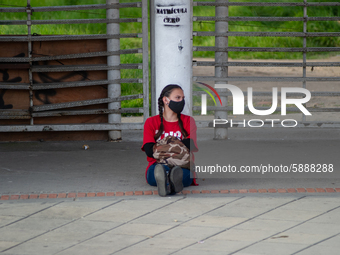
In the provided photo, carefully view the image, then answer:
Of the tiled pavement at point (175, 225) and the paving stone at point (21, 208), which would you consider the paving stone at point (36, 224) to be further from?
the paving stone at point (21, 208)

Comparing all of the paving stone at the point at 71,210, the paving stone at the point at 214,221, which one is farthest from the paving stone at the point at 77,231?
the paving stone at the point at 214,221

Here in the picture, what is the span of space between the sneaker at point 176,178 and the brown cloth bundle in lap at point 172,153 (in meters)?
0.23

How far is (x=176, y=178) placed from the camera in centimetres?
598

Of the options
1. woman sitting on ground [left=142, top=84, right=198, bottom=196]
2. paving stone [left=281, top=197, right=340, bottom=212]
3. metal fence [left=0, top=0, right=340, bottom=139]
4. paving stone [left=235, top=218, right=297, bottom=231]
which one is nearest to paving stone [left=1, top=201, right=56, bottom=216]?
woman sitting on ground [left=142, top=84, right=198, bottom=196]

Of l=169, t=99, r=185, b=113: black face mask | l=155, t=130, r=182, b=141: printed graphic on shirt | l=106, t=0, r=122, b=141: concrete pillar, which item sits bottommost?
l=155, t=130, r=182, b=141: printed graphic on shirt

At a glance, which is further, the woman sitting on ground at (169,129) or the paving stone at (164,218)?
the woman sitting on ground at (169,129)

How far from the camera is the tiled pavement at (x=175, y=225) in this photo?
466 cm

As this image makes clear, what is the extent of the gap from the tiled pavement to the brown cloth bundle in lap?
0.40 metres

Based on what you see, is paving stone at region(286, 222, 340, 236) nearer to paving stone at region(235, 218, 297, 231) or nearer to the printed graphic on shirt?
paving stone at region(235, 218, 297, 231)

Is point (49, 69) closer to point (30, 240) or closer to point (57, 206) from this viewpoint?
point (57, 206)

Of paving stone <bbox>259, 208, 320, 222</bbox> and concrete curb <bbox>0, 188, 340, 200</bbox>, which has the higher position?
concrete curb <bbox>0, 188, 340, 200</bbox>

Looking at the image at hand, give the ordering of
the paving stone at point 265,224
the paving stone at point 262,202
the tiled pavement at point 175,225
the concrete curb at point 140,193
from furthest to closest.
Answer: the concrete curb at point 140,193 < the paving stone at point 262,202 < the paving stone at point 265,224 < the tiled pavement at point 175,225

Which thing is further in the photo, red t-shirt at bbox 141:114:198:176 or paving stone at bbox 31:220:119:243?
red t-shirt at bbox 141:114:198:176

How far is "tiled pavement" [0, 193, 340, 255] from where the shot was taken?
466 centimetres
